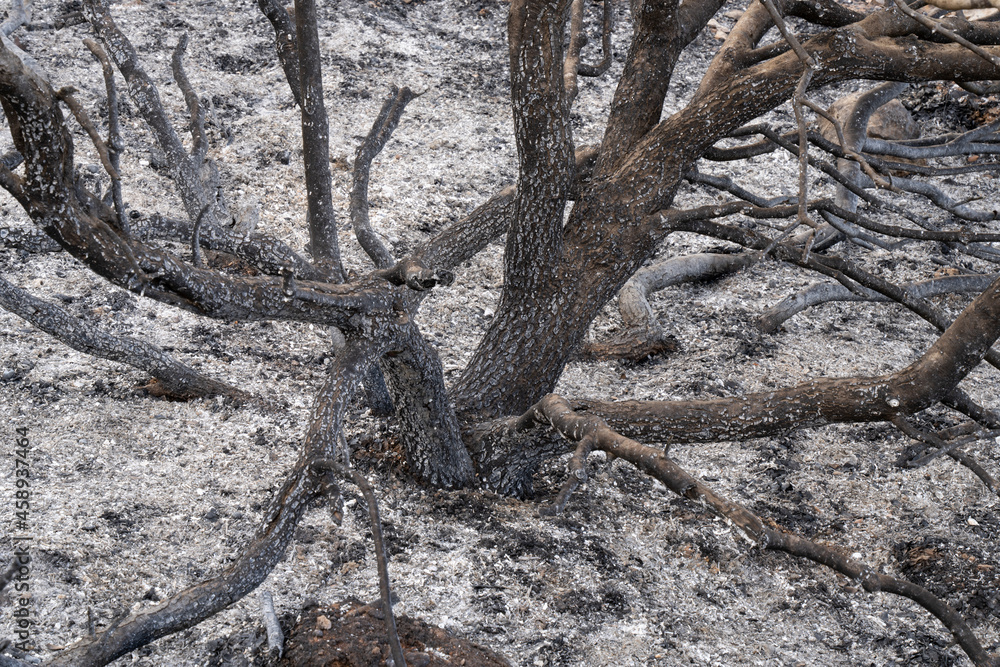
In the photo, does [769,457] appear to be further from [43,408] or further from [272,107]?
[272,107]

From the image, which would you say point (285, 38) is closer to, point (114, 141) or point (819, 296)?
point (114, 141)

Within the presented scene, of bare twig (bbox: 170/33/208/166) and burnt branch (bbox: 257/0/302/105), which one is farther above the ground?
burnt branch (bbox: 257/0/302/105)

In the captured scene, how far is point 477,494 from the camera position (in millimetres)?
2830

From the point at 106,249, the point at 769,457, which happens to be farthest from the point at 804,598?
the point at 106,249

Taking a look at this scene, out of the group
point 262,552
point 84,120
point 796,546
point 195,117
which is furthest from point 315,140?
point 796,546

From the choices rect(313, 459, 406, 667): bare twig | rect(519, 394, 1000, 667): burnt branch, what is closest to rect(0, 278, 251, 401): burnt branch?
rect(313, 459, 406, 667): bare twig

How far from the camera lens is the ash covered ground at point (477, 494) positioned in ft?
7.71

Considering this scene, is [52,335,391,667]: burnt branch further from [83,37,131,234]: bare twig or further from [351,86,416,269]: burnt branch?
[351,86,416,269]: burnt branch

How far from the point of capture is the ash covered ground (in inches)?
92.5

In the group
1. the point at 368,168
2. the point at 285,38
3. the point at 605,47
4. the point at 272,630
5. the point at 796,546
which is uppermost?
the point at 605,47

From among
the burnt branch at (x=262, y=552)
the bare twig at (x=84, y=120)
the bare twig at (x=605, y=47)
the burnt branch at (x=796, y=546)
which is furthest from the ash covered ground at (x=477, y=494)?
the bare twig at (x=605, y=47)

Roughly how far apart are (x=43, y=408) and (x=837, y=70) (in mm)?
3034

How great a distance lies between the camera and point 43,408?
3023 mm

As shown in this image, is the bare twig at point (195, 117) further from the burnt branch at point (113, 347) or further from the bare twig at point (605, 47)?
the bare twig at point (605, 47)
